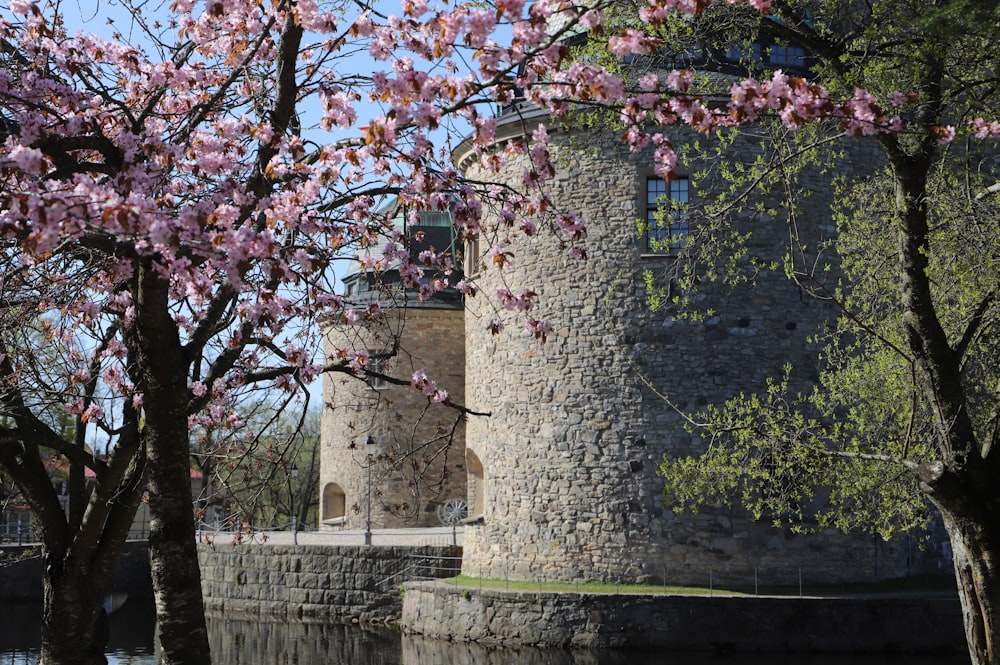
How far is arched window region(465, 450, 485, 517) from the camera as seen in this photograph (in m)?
21.0

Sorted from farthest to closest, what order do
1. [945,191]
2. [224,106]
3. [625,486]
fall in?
[625,486] < [945,191] < [224,106]

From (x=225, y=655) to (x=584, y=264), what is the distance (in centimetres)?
823

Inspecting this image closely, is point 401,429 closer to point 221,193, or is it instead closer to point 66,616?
point 66,616

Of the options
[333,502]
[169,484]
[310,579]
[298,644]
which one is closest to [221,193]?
[169,484]

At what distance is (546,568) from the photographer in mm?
18000

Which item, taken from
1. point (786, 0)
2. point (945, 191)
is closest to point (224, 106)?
point (786, 0)

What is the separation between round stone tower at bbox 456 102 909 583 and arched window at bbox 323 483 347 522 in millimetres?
12859

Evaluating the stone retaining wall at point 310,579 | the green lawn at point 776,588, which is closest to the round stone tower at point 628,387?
the green lawn at point 776,588

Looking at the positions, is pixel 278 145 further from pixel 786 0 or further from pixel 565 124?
pixel 786 0

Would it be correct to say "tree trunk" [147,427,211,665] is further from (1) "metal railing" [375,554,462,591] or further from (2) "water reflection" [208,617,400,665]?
(1) "metal railing" [375,554,462,591]

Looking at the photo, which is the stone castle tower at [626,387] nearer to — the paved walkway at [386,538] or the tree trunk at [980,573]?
the paved walkway at [386,538]

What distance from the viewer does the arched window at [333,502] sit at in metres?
31.0

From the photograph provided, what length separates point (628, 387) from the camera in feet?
58.6

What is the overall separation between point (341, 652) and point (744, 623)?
6.17 metres
